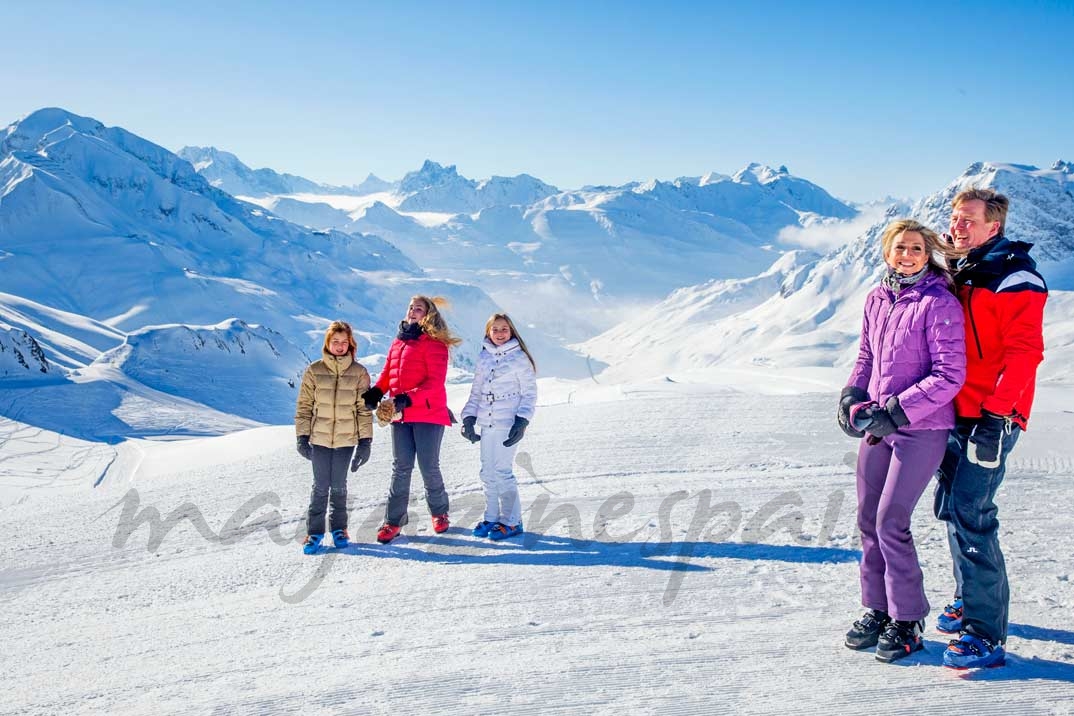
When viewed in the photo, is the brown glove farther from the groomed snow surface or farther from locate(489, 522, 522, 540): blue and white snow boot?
locate(489, 522, 522, 540): blue and white snow boot

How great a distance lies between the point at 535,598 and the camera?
189 inches

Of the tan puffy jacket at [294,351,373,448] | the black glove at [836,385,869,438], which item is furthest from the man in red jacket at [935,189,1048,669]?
the tan puffy jacket at [294,351,373,448]

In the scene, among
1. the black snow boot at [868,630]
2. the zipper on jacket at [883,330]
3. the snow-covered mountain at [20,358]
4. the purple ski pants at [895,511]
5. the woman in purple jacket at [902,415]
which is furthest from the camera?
the snow-covered mountain at [20,358]

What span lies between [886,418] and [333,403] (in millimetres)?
4155

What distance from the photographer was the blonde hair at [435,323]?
6.17 meters

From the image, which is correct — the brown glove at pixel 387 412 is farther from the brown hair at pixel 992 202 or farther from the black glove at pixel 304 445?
the brown hair at pixel 992 202

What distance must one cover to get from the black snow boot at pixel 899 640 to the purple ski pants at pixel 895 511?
7 centimetres

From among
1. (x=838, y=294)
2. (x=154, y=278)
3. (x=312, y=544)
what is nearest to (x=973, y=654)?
(x=312, y=544)

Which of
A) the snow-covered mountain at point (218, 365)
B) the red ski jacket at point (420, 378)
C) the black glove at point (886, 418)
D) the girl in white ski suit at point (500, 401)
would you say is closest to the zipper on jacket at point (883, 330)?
the black glove at point (886, 418)

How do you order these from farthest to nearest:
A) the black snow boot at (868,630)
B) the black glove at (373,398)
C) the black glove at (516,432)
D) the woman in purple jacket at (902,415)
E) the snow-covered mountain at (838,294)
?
the snow-covered mountain at (838,294) → the black glove at (373,398) → the black glove at (516,432) → the black snow boot at (868,630) → the woman in purple jacket at (902,415)

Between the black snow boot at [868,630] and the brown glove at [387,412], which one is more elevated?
the brown glove at [387,412]

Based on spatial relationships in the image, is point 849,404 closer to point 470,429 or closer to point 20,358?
point 470,429

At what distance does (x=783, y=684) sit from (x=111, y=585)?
509 cm

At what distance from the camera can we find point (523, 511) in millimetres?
7074
